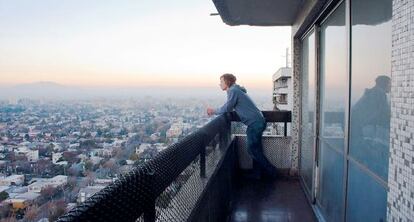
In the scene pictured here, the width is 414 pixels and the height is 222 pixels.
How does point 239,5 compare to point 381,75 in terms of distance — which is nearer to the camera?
point 381,75

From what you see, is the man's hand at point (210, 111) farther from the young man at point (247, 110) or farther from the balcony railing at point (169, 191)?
the balcony railing at point (169, 191)

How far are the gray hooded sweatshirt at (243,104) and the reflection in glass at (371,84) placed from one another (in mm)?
2805

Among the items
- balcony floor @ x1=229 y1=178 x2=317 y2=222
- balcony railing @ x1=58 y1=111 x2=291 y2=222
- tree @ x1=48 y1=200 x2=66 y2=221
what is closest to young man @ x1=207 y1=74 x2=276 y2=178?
balcony floor @ x1=229 y1=178 x2=317 y2=222

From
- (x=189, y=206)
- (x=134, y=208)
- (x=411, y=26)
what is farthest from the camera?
(x=189, y=206)

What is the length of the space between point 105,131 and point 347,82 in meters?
5.12

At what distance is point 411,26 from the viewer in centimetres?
165

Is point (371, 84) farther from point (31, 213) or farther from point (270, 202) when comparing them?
point (270, 202)

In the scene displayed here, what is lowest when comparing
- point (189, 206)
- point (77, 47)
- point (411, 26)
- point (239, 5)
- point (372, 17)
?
point (189, 206)

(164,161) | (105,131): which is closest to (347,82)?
(164,161)

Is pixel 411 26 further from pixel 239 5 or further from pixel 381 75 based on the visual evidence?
pixel 239 5

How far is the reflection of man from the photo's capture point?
2.41 m

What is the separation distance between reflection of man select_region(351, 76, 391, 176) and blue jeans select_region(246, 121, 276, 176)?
3.07 m

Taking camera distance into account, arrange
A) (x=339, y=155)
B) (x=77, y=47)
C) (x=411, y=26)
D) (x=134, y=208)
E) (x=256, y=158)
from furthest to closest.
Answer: (x=77, y=47) → (x=256, y=158) → (x=339, y=155) → (x=411, y=26) → (x=134, y=208)

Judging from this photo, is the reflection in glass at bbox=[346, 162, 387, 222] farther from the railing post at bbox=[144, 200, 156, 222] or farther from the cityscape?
the railing post at bbox=[144, 200, 156, 222]
